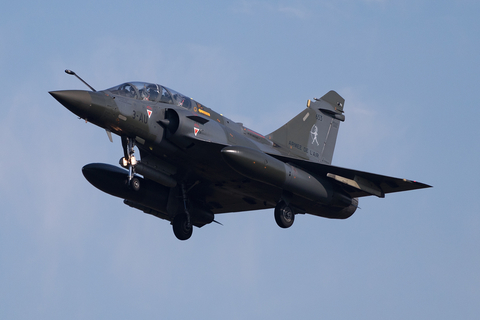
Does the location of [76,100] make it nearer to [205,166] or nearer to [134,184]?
[134,184]

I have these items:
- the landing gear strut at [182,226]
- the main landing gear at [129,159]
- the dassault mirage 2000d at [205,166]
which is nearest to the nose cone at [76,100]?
the dassault mirage 2000d at [205,166]

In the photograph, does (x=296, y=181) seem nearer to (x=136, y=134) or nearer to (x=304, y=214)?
(x=304, y=214)

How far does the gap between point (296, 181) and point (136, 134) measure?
5.04 metres

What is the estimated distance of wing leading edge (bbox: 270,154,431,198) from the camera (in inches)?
810

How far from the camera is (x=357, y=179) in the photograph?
21.0 m

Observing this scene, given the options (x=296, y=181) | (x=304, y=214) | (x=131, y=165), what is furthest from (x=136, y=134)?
(x=304, y=214)

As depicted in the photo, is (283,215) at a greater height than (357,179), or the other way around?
(357,179)

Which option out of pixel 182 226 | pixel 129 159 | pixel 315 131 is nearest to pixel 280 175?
pixel 129 159

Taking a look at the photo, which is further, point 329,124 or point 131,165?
point 329,124

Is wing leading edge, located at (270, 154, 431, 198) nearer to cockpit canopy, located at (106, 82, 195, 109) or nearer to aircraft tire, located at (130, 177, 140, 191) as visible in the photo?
cockpit canopy, located at (106, 82, 195, 109)

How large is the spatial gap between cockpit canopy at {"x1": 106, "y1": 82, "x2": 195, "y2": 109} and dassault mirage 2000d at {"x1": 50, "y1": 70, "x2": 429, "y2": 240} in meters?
0.03

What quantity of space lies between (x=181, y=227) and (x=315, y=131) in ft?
20.7

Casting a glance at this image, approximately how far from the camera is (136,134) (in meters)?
19.0

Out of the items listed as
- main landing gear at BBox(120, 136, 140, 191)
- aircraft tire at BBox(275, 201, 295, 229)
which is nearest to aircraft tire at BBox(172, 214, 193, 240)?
aircraft tire at BBox(275, 201, 295, 229)
